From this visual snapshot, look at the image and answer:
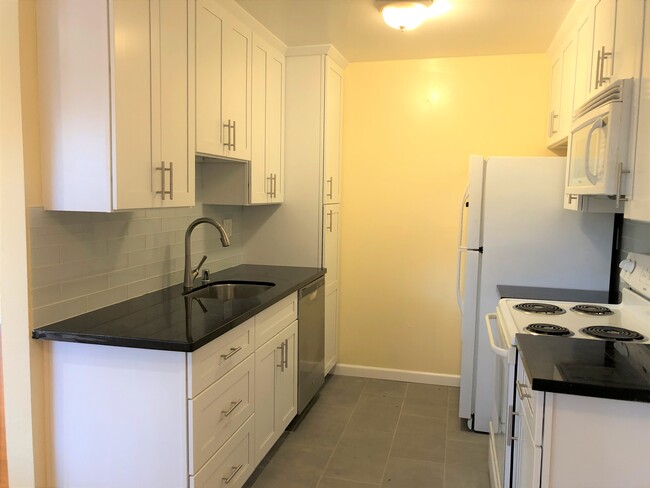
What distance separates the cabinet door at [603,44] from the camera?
2141mm

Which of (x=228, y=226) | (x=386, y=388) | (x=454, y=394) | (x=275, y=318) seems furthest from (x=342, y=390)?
(x=228, y=226)

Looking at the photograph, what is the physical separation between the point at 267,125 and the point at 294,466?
2.04m

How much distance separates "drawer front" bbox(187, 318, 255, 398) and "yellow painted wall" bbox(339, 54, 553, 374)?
177 cm

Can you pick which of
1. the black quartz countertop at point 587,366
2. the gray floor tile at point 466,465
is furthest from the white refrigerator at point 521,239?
the black quartz countertop at point 587,366

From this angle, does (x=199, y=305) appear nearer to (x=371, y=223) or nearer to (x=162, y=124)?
(x=162, y=124)

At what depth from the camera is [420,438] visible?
312cm

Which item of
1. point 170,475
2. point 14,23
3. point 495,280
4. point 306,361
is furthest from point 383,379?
point 14,23

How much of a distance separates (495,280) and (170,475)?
2.07 meters

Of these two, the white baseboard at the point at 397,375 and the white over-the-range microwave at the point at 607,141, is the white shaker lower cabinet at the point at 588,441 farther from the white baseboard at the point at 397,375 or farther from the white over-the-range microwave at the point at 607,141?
the white baseboard at the point at 397,375

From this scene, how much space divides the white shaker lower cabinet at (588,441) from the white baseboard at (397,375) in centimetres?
246

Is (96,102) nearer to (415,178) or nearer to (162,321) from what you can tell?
(162,321)

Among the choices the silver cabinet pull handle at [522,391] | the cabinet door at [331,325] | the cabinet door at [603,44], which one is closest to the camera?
the silver cabinet pull handle at [522,391]

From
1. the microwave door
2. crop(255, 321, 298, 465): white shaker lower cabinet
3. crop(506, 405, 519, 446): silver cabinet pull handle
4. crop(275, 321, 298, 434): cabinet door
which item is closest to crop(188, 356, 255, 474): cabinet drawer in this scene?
crop(255, 321, 298, 465): white shaker lower cabinet

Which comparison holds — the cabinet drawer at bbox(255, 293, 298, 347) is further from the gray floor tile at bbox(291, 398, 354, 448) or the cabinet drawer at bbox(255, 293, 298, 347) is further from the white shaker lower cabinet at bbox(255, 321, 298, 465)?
the gray floor tile at bbox(291, 398, 354, 448)
